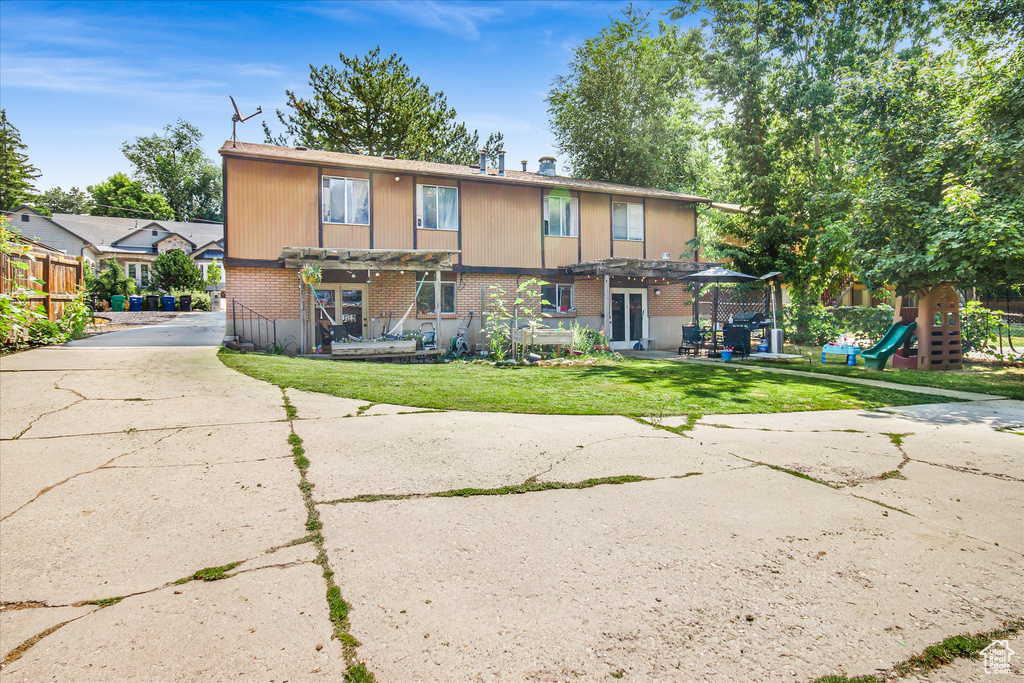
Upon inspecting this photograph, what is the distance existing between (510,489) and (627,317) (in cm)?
1597

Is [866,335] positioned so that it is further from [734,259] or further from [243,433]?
[243,433]

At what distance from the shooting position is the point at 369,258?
1424cm

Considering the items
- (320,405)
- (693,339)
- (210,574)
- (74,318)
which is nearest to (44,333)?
(74,318)

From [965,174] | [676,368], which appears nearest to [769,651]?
[676,368]

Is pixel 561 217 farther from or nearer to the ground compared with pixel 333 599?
farther from the ground

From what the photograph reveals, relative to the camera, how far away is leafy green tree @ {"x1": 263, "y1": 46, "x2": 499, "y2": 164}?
1125 inches

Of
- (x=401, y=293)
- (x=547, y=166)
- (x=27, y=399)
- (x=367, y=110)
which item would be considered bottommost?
(x=27, y=399)

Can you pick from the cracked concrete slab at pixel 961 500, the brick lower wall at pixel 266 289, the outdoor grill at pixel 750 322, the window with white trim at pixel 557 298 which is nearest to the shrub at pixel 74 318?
the brick lower wall at pixel 266 289

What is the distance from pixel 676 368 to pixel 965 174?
683 cm

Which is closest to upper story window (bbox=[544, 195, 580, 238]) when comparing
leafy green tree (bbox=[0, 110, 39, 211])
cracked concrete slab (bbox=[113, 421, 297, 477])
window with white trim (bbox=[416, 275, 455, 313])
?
window with white trim (bbox=[416, 275, 455, 313])

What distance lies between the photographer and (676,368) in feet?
38.8

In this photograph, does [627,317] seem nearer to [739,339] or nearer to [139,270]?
[739,339]

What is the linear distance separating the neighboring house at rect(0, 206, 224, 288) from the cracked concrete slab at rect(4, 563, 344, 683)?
1550 inches

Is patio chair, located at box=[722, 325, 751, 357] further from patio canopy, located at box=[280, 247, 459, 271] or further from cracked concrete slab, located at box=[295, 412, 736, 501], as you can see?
cracked concrete slab, located at box=[295, 412, 736, 501]
